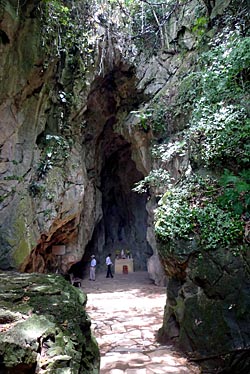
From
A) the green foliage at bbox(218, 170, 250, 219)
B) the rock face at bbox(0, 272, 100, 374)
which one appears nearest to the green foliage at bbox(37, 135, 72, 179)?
the rock face at bbox(0, 272, 100, 374)

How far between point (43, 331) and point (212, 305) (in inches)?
95.8

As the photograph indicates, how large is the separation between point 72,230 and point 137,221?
21.1 feet

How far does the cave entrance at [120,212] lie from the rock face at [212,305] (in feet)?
37.3

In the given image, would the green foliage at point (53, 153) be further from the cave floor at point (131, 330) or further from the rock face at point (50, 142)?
the cave floor at point (131, 330)

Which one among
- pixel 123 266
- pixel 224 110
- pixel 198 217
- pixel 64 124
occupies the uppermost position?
pixel 64 124

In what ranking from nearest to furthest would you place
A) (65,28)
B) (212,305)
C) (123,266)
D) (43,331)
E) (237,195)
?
(43,331) < (212,305) < (237,195) < (65,28) < (123,266)

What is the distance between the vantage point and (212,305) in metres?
→ 3.81

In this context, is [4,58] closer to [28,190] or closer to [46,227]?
[28,190]

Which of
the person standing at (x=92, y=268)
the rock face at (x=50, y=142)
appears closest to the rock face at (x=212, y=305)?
the rock face at (x=50, y=142)

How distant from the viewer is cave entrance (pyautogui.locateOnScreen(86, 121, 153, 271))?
626 inches

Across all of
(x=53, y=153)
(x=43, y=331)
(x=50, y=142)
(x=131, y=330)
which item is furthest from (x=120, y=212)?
(x=43, y=331)

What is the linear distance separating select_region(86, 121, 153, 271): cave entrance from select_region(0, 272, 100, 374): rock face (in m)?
12.3

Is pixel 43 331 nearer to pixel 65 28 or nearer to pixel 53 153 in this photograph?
pixel 53 153

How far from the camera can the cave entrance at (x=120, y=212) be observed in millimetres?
15898
